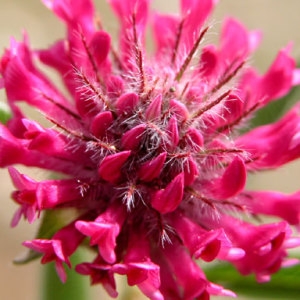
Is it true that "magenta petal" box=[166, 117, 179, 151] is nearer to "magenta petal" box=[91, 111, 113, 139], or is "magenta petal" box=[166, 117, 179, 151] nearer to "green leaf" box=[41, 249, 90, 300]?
"magenta petal" box=[91, 111, 113, 139]

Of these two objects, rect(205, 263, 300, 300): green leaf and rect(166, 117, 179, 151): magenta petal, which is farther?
rect(205, 263, 300, 300): green leaf

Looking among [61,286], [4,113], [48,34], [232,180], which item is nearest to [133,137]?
[232,180]

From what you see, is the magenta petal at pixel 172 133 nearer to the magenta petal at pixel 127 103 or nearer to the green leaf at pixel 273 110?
the magenta petal at pixel 127 103

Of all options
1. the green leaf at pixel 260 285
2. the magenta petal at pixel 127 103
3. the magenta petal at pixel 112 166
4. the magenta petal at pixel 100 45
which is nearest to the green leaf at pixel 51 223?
the magenta petal at pixel 112 166

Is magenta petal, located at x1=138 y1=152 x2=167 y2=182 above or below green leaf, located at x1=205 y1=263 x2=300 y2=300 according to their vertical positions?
above

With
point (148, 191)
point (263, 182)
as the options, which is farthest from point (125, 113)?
point (263, 182)

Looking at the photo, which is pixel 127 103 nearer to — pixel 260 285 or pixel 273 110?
pixel 273 110

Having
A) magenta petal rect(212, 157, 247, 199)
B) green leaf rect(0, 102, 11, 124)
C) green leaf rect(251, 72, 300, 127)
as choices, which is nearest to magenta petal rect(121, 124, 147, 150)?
magenta petal rect(212, 157, 247, 199)
